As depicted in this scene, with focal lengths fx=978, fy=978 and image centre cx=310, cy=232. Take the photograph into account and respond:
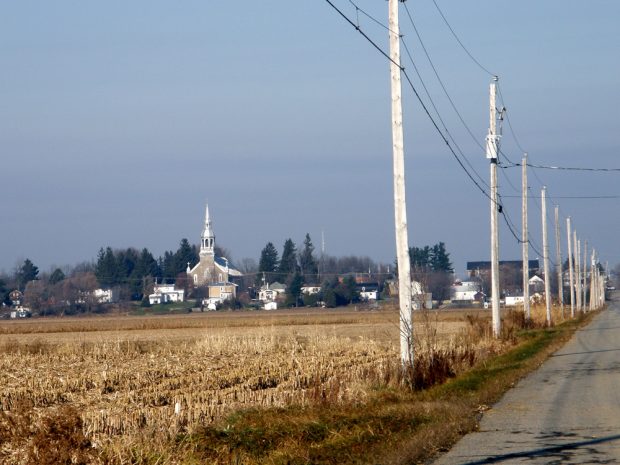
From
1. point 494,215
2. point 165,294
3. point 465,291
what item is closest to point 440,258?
point 465,291

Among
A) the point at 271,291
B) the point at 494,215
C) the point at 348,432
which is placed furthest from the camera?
the point at 271,291

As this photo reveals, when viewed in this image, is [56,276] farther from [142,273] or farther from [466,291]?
[466,291]

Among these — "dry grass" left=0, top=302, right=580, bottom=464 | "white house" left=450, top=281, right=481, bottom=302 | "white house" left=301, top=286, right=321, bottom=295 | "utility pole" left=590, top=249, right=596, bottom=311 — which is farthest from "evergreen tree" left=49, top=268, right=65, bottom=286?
"dry grass" left=0, top=302, right=580, bottom=464

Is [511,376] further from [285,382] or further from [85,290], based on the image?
Answer: [85,290]

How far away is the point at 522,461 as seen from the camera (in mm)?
10688

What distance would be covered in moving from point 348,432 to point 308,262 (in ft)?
563

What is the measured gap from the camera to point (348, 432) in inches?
504

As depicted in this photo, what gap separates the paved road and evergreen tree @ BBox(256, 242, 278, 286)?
527 feet

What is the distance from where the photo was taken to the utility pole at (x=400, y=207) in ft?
65.5

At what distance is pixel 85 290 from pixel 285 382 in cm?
14578

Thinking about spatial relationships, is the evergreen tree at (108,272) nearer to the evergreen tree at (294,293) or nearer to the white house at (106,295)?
the white house at (106,295)

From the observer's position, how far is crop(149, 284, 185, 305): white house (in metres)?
163

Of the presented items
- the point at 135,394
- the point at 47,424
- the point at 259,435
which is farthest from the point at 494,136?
the point at 47,424

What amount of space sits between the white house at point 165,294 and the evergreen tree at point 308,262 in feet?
A: 79.6
